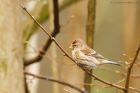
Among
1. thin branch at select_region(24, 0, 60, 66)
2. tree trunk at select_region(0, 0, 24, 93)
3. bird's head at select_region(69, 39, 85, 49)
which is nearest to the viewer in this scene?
tree trunk at select_region(0, 0, 24, 93)

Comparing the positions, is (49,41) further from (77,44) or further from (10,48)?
(10,48)

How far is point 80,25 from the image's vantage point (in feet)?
15.8

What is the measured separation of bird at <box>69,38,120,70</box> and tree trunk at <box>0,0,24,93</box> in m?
0.97

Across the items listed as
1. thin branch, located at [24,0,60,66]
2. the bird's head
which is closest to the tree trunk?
thin branch, located at [24,0,60,66]

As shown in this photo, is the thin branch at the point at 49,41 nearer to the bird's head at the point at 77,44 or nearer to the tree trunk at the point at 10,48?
the bird's head at the point at 77,44

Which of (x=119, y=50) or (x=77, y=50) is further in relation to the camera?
(x=119, y=50)

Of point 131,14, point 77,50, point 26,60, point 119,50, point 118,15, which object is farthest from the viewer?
point 118,15

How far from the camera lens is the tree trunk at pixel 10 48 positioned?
263cm

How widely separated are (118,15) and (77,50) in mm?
1964

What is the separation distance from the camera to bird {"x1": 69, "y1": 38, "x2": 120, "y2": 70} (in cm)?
372

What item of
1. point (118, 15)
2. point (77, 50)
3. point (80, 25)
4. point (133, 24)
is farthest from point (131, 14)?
point (118, 15)

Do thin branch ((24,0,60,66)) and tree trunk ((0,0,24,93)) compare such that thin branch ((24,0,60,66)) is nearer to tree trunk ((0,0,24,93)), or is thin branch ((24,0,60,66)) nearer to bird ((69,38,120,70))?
bird ((69,38,120,70))

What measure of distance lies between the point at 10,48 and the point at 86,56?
1.28 metres

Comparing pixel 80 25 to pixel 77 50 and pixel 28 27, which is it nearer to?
pixel 28 27
